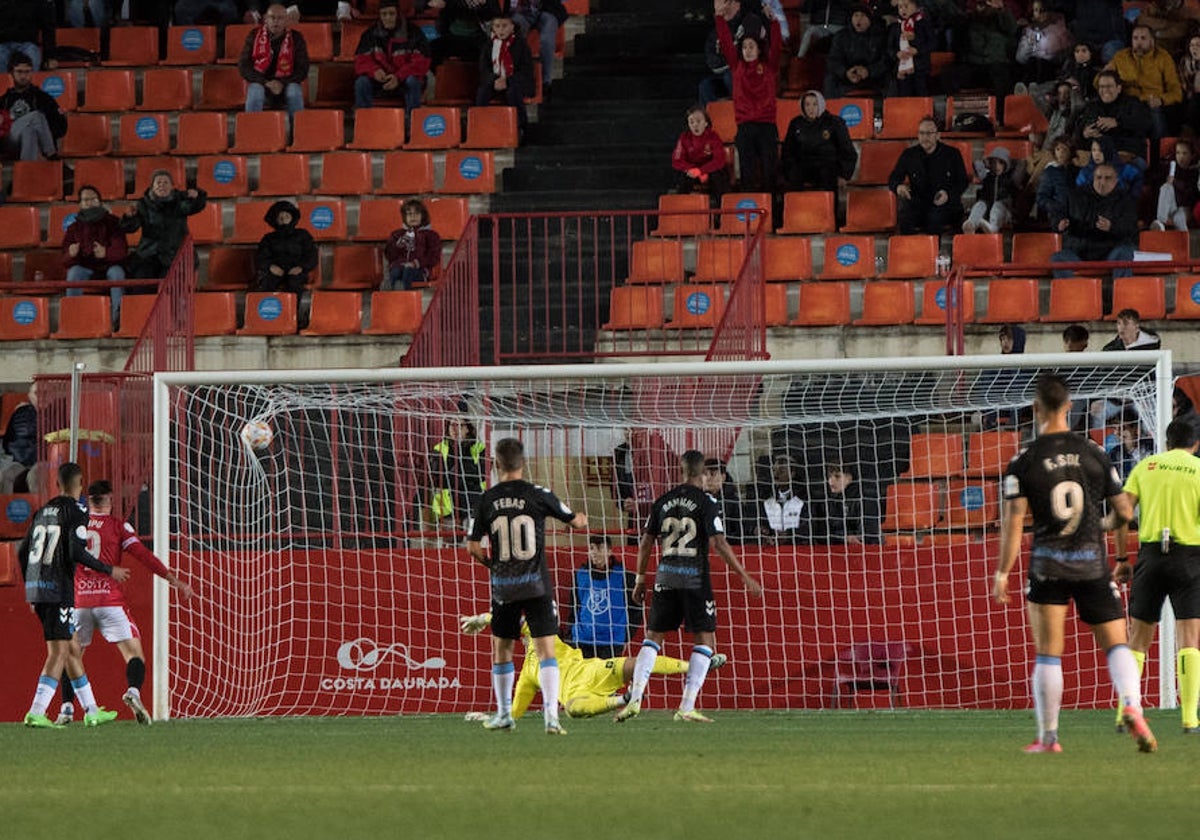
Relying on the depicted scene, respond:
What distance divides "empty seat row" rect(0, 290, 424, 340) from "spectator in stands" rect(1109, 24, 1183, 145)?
705cm

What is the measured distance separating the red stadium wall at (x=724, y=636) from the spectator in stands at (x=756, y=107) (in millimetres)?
5689

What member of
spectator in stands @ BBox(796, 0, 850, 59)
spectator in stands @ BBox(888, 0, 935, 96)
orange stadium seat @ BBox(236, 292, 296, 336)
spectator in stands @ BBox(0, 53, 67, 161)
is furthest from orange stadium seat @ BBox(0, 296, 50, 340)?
spectator in stands @ BBox(888, 0, 935, 96)

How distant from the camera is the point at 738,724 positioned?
44.4 ft

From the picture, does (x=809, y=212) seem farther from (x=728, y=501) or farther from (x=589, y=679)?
(x=589, y=679)

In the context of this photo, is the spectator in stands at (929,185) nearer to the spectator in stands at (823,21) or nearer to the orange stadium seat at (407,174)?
the spectator in stands at (823,21)

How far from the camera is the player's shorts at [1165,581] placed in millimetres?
12109

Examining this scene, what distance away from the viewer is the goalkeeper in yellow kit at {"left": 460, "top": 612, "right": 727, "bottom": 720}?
14.5 m

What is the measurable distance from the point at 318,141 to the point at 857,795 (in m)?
16.1

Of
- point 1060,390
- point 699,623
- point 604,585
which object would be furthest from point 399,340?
point 1060,390

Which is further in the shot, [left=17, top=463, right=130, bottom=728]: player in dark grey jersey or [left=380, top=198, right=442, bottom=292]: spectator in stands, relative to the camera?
[left=380, top=198, right=442, bottom=292]: spectator in stands

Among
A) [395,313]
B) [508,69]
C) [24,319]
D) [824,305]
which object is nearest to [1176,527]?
[824,305]

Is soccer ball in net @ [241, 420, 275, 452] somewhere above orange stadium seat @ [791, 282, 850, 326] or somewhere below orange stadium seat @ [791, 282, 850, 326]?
below

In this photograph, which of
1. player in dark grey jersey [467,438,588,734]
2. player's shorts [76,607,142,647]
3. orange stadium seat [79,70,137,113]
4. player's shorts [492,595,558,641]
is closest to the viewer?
player in dark grey jersey [467,438,588,734]

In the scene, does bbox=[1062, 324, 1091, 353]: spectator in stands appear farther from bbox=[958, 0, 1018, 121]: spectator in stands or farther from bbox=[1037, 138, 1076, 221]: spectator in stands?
bbox=[958, 0, 1018, 121]: spectator in stands
